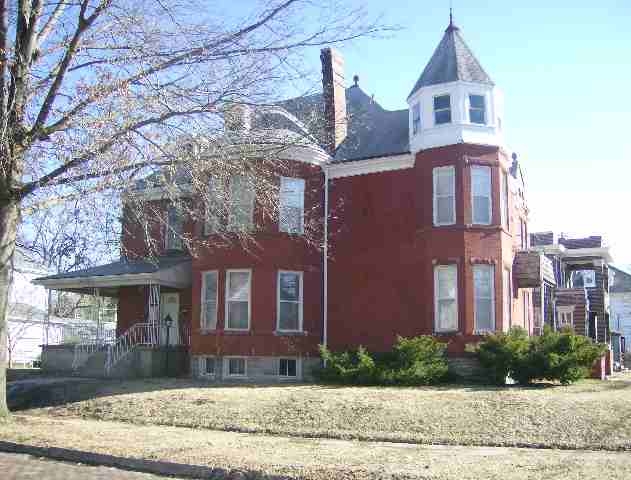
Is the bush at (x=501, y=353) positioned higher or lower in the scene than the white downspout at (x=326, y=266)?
lower

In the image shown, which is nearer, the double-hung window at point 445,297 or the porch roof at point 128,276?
the double-hung window at point 445,297

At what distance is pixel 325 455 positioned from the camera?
1045cm

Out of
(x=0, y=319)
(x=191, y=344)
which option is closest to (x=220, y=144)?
(x=0, y=319)

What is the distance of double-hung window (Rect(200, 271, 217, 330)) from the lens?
2192 centimetres

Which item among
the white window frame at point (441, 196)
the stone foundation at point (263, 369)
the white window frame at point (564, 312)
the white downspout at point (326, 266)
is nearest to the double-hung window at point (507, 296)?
the white window frame at point (441, 196)

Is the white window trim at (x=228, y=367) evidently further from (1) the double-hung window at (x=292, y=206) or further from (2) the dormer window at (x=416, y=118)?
(2) the dormer window at (x=416, y=118)

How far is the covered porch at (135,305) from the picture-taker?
2230 cm

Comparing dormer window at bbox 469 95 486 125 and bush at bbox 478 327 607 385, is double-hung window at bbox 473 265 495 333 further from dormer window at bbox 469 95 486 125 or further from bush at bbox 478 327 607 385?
dormer window at bbox 469 95 486 125

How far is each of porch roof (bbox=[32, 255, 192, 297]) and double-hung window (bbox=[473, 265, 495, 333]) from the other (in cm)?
A: 997

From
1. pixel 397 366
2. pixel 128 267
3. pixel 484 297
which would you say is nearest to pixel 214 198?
pixel 397 366

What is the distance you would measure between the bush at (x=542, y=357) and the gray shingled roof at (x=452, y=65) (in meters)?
8.07

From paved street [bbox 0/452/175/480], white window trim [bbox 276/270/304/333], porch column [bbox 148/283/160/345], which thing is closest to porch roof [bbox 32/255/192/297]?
porch column [bbox 148/283/160/345]

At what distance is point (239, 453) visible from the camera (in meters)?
10.5

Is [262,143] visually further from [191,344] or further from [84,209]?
[191,344]
